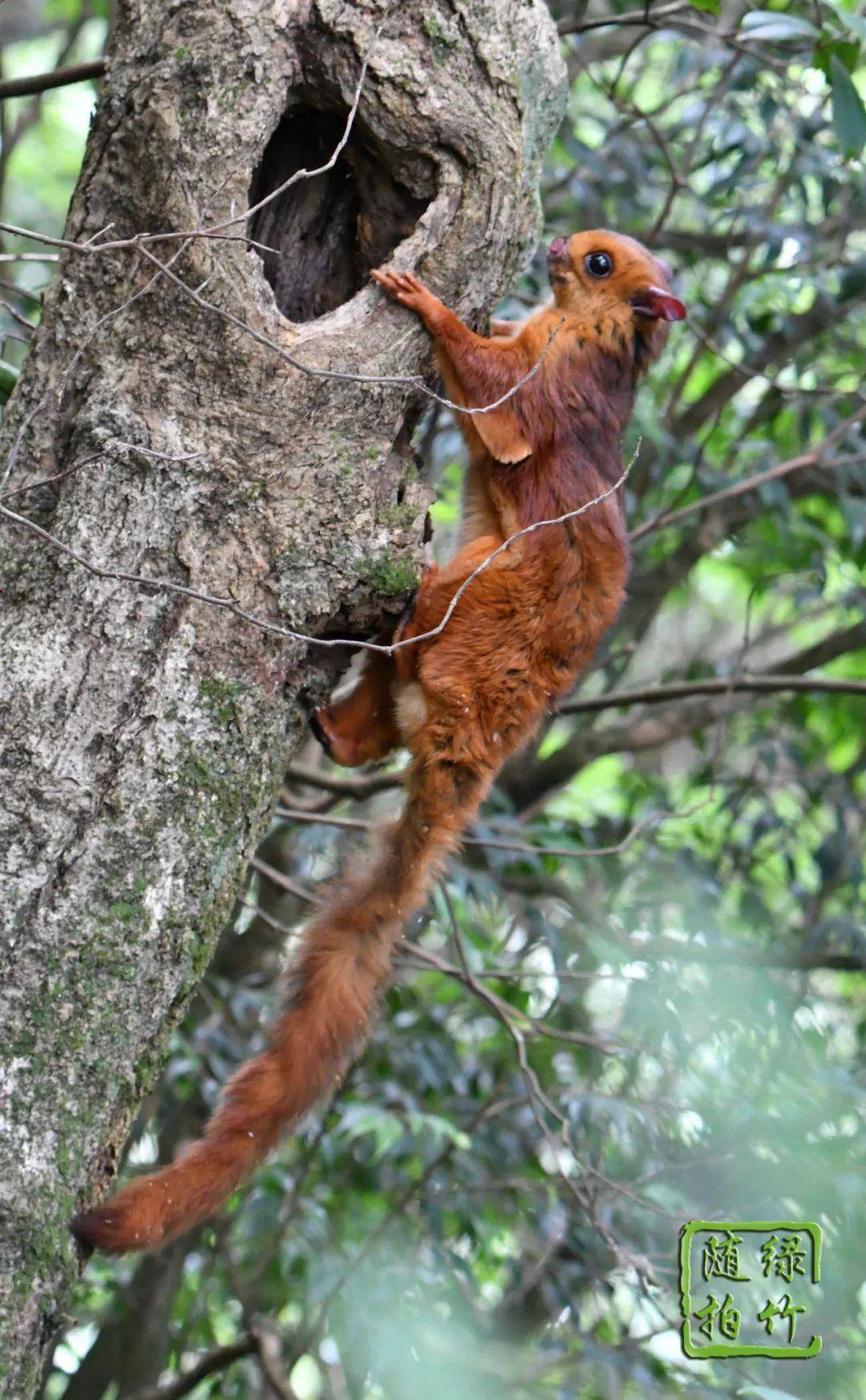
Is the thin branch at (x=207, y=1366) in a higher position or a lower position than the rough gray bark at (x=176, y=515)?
lower

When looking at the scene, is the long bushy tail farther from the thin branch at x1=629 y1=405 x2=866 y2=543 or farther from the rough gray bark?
the thin branch at x1=629 y1=405 x2=866 y2=543

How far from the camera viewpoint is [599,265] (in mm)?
4141

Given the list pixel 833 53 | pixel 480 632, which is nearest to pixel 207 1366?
pixel 480 632

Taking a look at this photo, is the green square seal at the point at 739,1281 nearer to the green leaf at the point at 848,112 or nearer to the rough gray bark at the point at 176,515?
the rough gray bark at the point at 176,515

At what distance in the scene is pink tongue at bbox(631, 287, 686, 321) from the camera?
13.1 feet

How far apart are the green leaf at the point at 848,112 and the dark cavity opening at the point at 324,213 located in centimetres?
133

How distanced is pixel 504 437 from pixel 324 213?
81 centimetres

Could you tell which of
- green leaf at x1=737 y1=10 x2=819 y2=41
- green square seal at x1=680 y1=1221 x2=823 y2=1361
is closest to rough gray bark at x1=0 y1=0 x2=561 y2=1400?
→ green leaf at x1=737 y1=10 x2=819 y2=41

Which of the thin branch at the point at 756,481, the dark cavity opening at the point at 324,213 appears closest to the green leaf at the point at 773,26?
the thin branch at the point at 756,481

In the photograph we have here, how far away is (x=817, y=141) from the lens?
573 centimetres

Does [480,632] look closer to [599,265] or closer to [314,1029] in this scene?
[314,1029]

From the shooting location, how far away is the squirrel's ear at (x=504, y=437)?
370cm

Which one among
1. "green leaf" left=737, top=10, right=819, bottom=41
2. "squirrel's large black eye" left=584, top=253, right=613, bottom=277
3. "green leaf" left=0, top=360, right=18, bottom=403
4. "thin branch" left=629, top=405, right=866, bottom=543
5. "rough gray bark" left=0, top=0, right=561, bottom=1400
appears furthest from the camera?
"thin branch" left=629, top=405, right=866, bottom=543

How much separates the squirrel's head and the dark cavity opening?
1.01 meters
